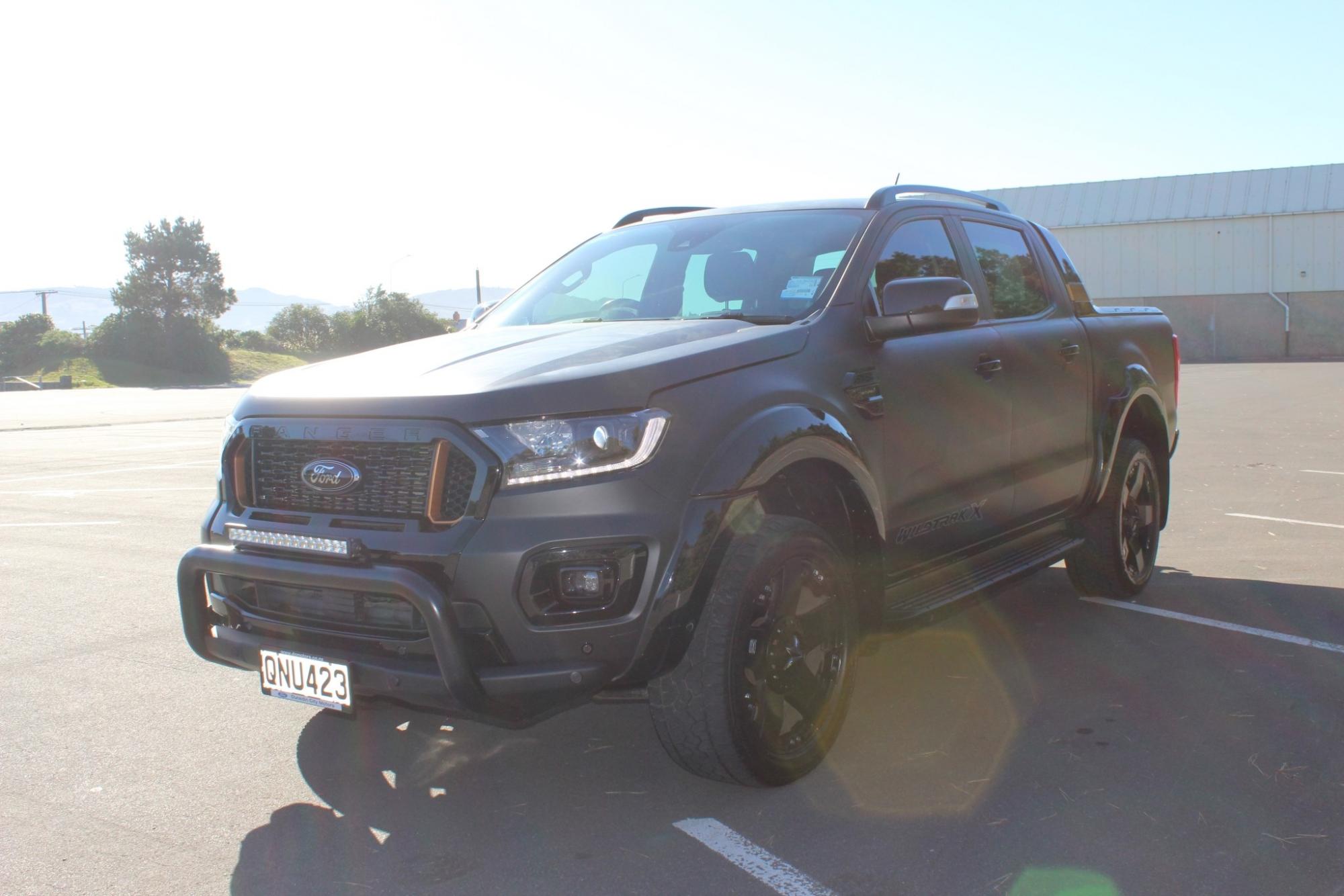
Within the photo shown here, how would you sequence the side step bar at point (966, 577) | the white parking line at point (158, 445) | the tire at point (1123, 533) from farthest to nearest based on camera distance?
the white parking line at point (158, 445)
the tire at point (1123, 533)
the side step bar at point (966, 577)

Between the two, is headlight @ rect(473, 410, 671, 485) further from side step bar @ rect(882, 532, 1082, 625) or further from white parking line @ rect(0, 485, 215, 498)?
white parking line @ rect(0, 485, 215, 498)

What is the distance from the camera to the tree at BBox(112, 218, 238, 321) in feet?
201

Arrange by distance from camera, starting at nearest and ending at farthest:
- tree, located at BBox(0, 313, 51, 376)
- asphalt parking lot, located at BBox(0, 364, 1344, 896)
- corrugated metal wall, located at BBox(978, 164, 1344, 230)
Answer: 1. asphalt parking lot, located at BBox(0, 364, 1344, 896)
2. corrugated metal wall, located at BBox(978, 164, 1344, 230)
3. tree, located at BBox(0, 313, 51, 376)

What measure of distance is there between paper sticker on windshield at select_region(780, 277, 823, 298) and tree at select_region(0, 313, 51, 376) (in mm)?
62241

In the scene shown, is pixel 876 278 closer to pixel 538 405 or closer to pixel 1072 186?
pixel 538 405

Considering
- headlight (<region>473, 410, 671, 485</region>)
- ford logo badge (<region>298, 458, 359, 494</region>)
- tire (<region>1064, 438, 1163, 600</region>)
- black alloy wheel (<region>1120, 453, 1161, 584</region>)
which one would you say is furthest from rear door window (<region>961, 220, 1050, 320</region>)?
ford logo badge (<region>298, 458, 359, 494</region>)

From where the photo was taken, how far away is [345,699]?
126 inches

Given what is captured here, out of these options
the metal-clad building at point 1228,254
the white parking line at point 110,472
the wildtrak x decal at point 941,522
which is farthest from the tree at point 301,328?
the wildtrak x decal at point 941,522

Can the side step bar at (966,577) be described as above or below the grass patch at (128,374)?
above

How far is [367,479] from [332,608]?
39 cm

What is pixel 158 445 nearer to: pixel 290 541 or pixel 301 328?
pixel 290 541

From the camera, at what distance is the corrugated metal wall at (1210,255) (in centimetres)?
5059

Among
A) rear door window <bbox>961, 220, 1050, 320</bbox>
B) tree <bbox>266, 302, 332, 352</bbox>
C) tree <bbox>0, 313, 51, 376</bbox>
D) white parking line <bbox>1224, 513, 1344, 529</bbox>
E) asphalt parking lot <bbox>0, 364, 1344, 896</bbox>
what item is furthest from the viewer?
tree <bbox>266, 302, 332, 352</bbox>

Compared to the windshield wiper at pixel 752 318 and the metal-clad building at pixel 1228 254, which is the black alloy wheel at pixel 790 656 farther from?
the metal-clad building at pixel 1228 254
